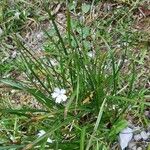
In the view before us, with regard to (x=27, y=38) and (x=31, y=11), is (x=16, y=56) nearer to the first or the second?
(x=27, y=38)

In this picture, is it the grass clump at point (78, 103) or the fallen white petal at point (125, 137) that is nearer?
the grass clump at point (78, 103)

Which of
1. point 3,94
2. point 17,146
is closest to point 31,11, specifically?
point 3,94

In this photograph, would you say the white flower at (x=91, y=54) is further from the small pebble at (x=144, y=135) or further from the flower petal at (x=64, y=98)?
the small pebble at (x=144, y=135)

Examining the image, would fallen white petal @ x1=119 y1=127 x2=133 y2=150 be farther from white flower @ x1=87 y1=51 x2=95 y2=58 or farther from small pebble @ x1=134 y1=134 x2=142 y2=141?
white flower @ x1=87 y1=51 x2=95 y2=58

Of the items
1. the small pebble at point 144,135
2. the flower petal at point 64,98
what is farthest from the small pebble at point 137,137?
the flower petal at point 64,98

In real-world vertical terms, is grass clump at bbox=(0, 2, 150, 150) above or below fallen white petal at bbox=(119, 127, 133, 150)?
above

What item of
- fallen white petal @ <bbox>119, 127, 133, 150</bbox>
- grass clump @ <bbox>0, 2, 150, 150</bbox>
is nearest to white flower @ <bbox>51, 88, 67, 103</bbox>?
grass clump @ <bbox>0, 2, 150, 150</bbox>
